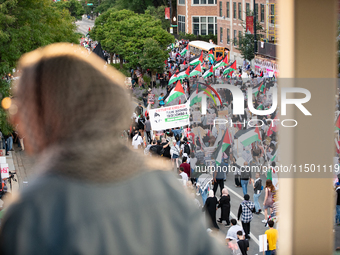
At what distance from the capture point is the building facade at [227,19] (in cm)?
3438

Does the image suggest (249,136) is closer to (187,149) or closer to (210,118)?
(210,118)

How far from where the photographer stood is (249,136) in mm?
13859

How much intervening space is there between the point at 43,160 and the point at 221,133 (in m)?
13.5

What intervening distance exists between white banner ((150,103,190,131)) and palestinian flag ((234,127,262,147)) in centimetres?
256

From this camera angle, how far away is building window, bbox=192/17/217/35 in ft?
209

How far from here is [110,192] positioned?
112 cm

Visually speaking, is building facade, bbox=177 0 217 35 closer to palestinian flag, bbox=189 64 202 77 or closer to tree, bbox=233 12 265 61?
tree, bbox=233 12 265 61

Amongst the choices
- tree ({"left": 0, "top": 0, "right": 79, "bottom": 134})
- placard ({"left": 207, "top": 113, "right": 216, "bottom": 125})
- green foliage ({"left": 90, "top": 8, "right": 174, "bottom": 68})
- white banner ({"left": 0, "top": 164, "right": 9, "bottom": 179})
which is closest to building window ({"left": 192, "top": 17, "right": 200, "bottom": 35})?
green foliage ({"left": 90, "top": 8, "right": 174, "bottom": 68})

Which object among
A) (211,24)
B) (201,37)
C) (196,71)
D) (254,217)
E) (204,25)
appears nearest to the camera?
(254,217)

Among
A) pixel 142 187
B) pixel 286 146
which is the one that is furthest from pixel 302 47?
pixel 142 187

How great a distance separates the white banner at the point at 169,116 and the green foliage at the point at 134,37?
19.3m

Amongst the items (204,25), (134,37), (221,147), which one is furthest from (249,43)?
(204,25)

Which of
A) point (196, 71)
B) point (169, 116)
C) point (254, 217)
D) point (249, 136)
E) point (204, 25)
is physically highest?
point (204, 25)

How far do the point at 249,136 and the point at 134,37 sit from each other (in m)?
25.6
